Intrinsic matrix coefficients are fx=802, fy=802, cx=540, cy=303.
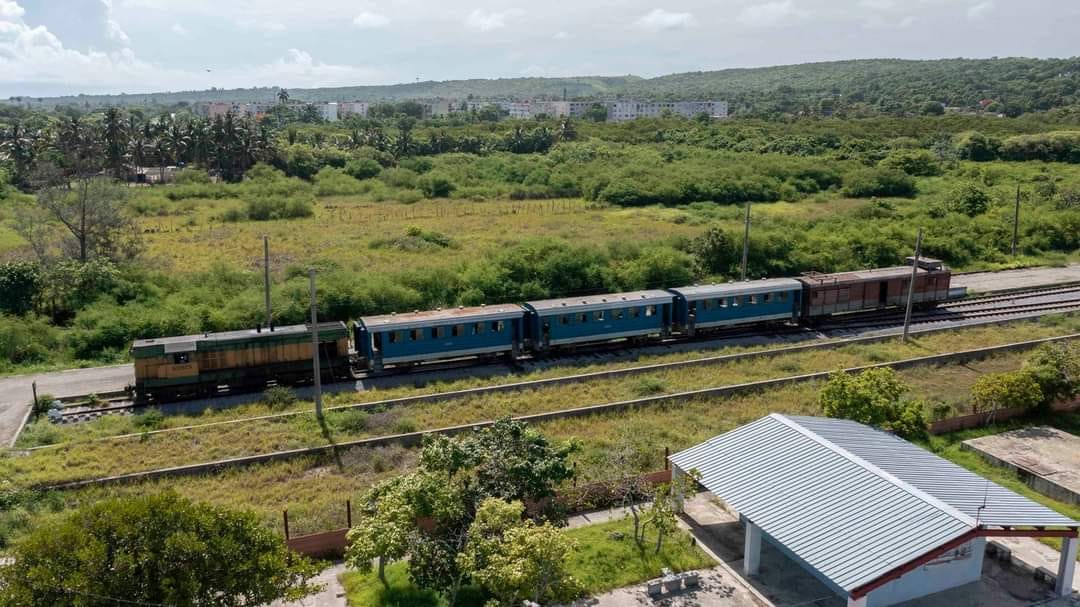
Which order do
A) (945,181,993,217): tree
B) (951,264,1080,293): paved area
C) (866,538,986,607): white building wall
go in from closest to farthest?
(866,538,986,607): white building wall
(951,264,1080,293): paved area
(945,181,993,217): tree

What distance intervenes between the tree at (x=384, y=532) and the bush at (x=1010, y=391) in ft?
71.6

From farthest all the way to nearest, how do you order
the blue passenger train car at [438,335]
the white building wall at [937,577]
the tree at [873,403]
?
the blue passenger train car at [438,335] < the tree at [873,403] < the white building wall at [937,577]

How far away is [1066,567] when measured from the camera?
60.5ft

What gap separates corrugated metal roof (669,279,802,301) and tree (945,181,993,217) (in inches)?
1522

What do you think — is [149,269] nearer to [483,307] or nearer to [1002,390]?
[483,307]

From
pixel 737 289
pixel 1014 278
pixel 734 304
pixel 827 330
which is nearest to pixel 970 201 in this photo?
pixel 1014 278

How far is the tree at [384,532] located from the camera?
55.5 ft

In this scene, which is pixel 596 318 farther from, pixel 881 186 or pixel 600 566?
pixel 881 186

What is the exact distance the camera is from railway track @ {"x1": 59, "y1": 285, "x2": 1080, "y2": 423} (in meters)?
30.6

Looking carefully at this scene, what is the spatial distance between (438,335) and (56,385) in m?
15.6

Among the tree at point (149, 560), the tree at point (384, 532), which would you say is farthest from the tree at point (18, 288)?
the tree at point (149, 560)

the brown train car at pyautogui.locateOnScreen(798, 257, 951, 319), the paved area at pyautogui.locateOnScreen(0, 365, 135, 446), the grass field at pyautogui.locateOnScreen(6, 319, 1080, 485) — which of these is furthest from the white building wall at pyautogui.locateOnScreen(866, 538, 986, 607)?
the paved area at pyautogui.locateOnScreen(0, 365, 135, 446)

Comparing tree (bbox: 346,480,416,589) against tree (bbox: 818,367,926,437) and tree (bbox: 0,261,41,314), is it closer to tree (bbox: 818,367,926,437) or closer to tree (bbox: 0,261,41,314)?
tree (bbox: 818,367,926,437)

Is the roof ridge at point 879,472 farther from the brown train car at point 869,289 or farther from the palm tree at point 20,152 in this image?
the palm tree at point 20,152
